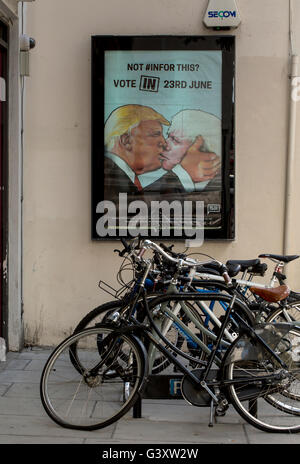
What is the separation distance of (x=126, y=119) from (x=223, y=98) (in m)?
0.97

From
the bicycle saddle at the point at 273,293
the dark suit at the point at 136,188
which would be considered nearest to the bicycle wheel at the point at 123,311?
the bicycle saddle at the point at 273,293

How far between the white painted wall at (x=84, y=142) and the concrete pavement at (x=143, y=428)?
4.81 ft

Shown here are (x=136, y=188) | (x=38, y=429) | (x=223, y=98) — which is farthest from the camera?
(x=136, y=188)

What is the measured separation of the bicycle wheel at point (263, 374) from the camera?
162 inches

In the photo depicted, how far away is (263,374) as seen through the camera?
13.7ft

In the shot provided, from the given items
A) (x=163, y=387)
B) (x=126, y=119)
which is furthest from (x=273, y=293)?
(x=126, y=119)

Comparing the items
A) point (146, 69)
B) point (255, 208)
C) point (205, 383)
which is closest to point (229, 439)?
point (205, 383)

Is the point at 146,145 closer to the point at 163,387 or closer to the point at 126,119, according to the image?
the point at 126,119

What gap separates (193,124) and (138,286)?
246 centimetres

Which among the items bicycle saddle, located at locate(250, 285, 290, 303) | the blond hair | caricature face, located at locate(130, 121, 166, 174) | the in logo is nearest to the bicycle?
bicycle saddle, located at locate(250, 285, 290, 303)

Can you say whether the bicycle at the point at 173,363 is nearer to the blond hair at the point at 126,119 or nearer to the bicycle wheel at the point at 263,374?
the bicycle wheel at the point at 263,374

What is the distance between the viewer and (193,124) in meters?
6.11

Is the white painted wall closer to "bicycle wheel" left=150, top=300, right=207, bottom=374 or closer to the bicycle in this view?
"bicycle wheel" left=150, top=300, right=207, bottom=374
